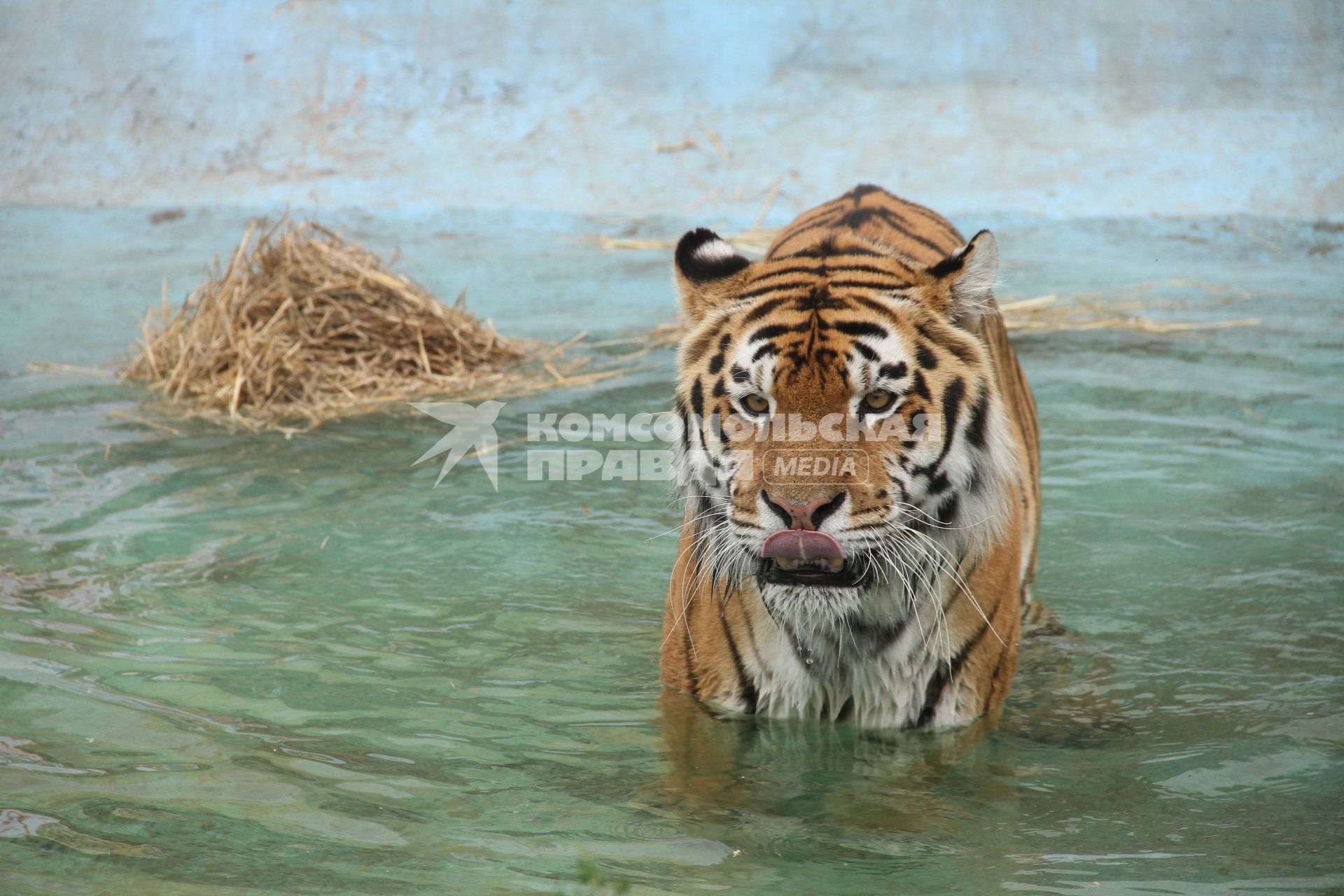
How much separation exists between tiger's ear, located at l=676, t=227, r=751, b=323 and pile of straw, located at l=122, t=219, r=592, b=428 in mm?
2474

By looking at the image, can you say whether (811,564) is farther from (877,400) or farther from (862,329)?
(862,329)

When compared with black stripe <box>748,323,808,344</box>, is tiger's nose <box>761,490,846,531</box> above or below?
below

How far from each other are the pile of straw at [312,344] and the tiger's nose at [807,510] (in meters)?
2.88

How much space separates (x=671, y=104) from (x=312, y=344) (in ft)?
13.3

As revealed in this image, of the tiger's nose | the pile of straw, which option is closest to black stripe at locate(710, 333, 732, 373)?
the tiger's nose

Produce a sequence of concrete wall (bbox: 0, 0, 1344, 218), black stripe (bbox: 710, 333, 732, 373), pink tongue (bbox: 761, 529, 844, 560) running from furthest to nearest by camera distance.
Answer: concrete wall (bbox: 0, 0, 1344, 218)
black stripe (bbox: 710, 333, 732, 373)
pink tongue (bbox: 761, 529, 844, 560)

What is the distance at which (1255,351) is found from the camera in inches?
216

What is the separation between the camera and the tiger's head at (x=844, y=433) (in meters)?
2.26

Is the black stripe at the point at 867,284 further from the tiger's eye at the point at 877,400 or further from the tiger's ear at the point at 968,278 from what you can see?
the tiger's eye at the point at 877,400

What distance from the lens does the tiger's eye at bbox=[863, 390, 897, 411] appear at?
7.64ft

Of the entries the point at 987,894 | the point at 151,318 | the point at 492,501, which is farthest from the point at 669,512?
the point at 151,318

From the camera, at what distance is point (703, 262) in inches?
103

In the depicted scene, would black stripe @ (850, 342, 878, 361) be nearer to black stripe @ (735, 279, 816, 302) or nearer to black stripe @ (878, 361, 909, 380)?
black stripe @ (878, 361, 909, 380)

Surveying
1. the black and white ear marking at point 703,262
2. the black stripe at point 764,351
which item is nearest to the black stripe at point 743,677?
the black stripe at point 764,351
